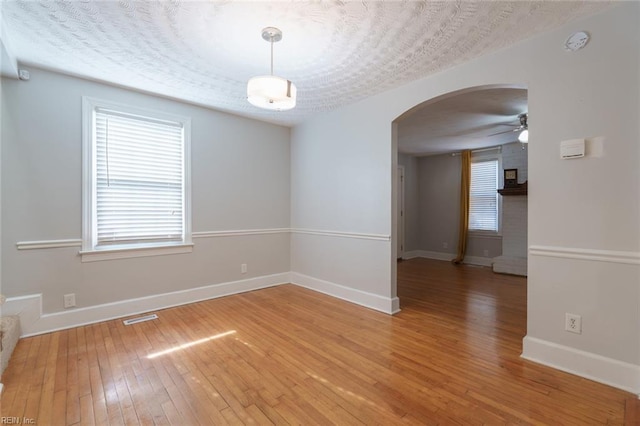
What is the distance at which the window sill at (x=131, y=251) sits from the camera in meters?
2.96

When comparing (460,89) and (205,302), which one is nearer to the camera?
(460,89)

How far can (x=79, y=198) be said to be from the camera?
9.51ft

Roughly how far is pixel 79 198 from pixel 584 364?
181 inches

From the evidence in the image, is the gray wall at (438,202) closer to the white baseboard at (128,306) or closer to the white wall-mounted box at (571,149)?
the white baseboard at (128,306)

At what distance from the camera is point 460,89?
103 inches

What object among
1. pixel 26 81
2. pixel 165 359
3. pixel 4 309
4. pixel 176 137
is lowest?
pixel 165 359

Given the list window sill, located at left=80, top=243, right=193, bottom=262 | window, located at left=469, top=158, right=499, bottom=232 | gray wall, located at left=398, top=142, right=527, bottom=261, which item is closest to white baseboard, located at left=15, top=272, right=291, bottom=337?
window sill, located at left=80, top=243, right=193, bottom=262

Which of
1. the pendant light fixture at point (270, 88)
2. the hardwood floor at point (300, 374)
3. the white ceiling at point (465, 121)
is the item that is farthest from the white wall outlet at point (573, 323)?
the pendant light fixture at point (270, 88)

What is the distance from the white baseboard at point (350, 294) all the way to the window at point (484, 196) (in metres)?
4.05

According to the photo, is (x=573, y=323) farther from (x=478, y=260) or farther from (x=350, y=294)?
(x=478, y=260)

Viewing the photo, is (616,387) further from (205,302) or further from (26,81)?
(26,81)

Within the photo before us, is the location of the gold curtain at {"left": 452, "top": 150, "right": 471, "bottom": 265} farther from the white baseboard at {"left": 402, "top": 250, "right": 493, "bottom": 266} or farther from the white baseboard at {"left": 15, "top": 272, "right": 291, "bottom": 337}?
the white baseboard at {"left": 15, "top": 272, "right": 291, "bottom": 337}

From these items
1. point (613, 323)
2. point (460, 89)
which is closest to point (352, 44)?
point (460, 89)

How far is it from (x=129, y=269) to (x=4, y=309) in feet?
3.19
